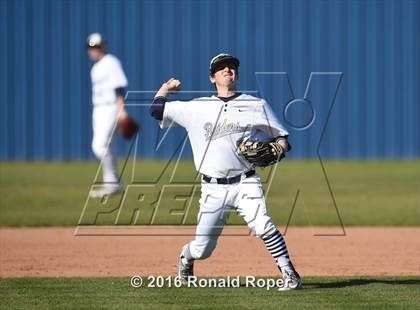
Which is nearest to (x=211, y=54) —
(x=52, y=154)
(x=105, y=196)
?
(x=52, y=154)

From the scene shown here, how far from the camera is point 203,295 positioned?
7.05 meters

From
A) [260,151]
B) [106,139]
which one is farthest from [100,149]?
[260,151]

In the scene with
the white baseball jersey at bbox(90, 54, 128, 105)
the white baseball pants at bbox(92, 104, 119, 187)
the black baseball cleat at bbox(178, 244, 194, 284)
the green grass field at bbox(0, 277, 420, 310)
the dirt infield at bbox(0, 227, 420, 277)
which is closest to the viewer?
the green grass field at bbox(0, 277, 420, 310)

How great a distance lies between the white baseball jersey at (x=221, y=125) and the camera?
23.7ft

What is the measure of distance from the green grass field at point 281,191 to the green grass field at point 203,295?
14.4 feet

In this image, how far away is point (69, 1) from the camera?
1970 cm

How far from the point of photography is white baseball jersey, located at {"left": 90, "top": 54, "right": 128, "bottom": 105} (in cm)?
1453

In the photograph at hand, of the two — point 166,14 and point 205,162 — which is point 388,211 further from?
point 166,14

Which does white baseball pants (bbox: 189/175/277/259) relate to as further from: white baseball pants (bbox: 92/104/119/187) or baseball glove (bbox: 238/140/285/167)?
white baseball pants (bbox: 92/104/119/187)

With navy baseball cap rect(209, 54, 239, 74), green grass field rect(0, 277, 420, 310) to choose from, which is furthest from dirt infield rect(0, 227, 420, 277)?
navy baseball cap rect(209, 54, 239, 74)

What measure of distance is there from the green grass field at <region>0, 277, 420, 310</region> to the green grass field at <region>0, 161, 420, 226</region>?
439 centimetres

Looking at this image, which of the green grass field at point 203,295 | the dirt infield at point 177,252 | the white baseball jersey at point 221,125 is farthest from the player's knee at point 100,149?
the white baseball jersey at point 221,125

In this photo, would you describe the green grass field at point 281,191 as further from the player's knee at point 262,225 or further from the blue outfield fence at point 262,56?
the player's knee at point 262,225

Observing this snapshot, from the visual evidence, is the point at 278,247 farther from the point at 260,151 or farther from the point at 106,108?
the point at 106,108
